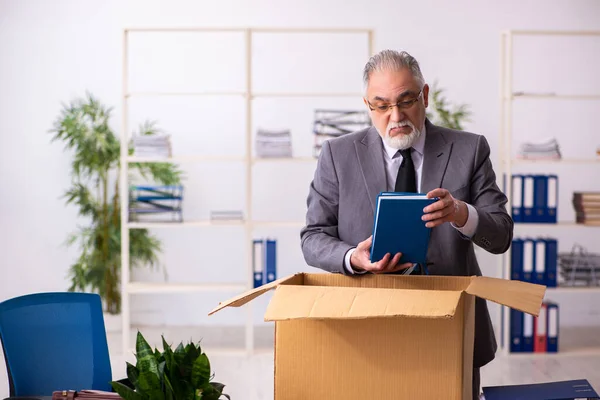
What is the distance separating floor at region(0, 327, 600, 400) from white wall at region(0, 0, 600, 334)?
37cm

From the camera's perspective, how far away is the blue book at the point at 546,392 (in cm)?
152

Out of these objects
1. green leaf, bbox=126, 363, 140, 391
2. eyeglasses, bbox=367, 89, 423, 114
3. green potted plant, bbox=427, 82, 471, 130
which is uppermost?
green potted plant, bbox=427, 82, 471, 130

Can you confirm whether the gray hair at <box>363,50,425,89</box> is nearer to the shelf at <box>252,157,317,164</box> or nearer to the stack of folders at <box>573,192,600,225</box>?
the shelf at <box>252,157,317,164</box>

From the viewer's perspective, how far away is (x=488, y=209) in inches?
75.6

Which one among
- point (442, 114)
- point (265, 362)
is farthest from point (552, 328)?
point (265, 362)

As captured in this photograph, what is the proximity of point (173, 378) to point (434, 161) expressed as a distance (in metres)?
0.91

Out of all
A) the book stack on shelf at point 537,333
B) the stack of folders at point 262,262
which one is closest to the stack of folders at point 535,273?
the book stack on shelf at point 537,333

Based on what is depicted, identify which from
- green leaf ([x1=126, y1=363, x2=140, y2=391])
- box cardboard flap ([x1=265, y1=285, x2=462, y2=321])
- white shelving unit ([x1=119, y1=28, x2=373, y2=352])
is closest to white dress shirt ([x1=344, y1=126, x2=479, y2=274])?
box cardboard flap ([x1=265, y1=285, x2=462, y2=321])

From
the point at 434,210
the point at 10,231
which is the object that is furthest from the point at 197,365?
the point at 10,231

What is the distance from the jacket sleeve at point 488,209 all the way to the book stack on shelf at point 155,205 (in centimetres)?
333

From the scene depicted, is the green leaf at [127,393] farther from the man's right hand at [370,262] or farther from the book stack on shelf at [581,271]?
the book stack on shelf at [581,271]

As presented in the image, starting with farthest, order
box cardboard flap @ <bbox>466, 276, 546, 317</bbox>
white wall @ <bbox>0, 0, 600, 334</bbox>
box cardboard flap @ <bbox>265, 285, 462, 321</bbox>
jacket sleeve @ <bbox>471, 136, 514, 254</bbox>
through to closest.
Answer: white wall @ <bbox>0, 0, 600, 334</bbox> < jacket sleeve @ <bbox>471, 136, 514, 254</bbox> < box cardboard flap @ <bbox>466, 276, 546, 317</bbox> < box cardboard flap @ <bbox>265, 285, 462, 321</bbox>

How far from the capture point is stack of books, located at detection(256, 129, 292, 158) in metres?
5.04

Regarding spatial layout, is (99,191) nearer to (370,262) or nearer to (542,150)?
(542,150)
